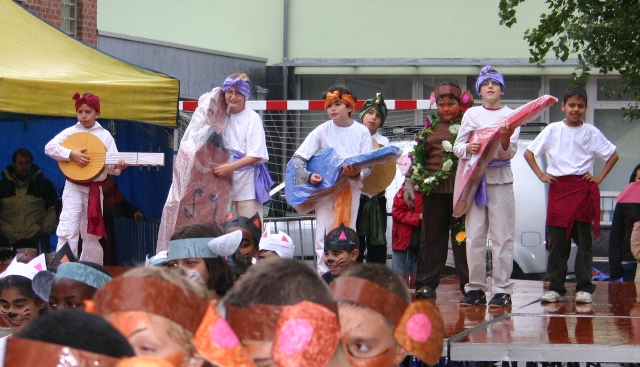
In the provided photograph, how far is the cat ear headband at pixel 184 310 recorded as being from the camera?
2.31m

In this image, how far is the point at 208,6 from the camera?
20156mm

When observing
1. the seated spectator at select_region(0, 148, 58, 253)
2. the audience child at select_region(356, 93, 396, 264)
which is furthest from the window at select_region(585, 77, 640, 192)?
the seated spectator at select_region(0, 148, 58, 253)

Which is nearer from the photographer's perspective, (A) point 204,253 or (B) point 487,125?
(A) point 204,253

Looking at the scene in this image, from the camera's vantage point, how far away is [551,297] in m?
7.64

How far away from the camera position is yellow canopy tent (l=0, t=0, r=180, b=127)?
9523mm

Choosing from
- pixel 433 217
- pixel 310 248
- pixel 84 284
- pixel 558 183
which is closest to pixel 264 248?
pixel 433 217

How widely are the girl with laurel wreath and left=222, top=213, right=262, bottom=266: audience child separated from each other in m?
1.22

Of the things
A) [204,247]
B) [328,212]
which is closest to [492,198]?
[328,212]

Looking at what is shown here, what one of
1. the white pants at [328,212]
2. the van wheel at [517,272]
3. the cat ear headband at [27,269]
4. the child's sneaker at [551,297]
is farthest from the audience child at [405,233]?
the cat ear headband at [27,269]

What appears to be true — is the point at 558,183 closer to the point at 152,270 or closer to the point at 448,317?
A: the point at 448,317

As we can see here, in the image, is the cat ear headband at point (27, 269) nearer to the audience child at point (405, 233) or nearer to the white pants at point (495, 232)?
the white pants at point (495, 232)

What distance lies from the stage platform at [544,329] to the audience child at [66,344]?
3.54 metres

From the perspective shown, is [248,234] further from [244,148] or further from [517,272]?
[517,272]

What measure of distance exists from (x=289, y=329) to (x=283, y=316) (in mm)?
35
